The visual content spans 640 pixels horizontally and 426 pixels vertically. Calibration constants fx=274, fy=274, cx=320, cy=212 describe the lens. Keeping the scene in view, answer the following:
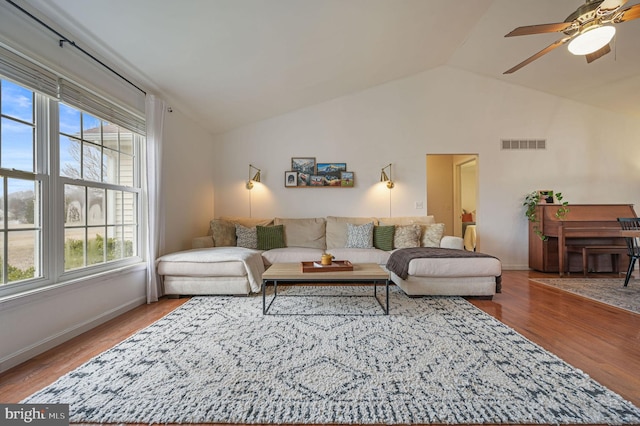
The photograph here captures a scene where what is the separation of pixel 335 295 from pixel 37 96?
306 centimetres

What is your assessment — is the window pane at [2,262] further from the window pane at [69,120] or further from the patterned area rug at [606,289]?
the patterned area rug at [606,289]

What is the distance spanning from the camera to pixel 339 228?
4352 mm

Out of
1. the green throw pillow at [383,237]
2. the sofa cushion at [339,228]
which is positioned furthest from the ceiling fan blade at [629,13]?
the sofa cushion at [339,228]

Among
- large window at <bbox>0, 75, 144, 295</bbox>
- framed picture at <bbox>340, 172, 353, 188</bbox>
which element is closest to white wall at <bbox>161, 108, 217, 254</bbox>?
large window at <bbox>0, 75, 144, 295</bbox>

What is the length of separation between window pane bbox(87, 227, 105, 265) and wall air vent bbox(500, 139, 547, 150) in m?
5.81

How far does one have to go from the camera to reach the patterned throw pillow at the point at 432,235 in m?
4.02

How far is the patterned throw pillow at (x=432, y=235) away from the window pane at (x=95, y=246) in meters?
3.90

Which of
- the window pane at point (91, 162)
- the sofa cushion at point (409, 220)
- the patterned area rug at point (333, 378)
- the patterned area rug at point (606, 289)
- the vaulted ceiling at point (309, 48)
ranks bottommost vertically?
the patterned area rug at point (606, 289)

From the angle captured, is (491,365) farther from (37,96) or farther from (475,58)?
(475,58)

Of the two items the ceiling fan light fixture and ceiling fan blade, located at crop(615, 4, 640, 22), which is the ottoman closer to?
the ceiling fan light fixture

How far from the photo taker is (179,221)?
149 inches

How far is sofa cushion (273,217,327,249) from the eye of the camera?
14.0 feet

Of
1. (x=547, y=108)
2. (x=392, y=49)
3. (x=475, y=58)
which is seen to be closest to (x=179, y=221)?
(x=392, y=49)

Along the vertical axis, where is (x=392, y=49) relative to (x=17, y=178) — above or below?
above
